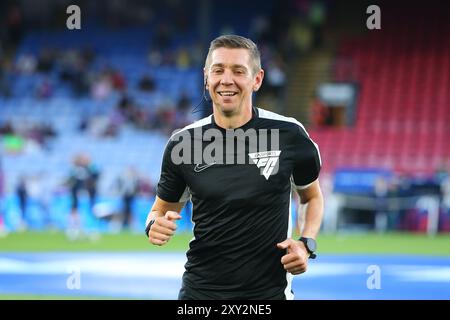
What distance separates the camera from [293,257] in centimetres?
438

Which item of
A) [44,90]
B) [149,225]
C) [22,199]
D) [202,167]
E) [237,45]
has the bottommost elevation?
[22,199]

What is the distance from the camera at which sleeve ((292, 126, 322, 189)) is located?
4.75 metres

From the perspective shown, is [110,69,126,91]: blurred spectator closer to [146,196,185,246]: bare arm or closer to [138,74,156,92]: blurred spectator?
[138,74,156,92]: blurred spectator

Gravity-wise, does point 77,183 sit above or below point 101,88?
below

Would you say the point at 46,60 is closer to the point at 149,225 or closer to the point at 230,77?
the point at 149,225

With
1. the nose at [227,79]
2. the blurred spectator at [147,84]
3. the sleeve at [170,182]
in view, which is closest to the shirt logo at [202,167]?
the sleeve at [170,182]

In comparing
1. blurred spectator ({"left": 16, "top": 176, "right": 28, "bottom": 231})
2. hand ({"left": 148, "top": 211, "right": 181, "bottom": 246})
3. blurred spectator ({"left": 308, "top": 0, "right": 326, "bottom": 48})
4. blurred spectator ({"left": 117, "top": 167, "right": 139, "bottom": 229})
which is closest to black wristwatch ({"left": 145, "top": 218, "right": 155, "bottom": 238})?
hand ({"left": 148, "top": 211, "right": 181, "bottom": 246})

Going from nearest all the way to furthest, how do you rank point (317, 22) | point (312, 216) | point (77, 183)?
point (312, 216), point (77, 183), point (317, 22)

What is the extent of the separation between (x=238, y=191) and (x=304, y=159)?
44 centimetres

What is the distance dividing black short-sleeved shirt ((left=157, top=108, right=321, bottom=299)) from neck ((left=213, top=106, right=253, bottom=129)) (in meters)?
0.03

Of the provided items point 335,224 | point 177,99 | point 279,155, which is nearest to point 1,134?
point 177,99

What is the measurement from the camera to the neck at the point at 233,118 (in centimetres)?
462

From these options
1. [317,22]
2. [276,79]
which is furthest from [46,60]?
[317,22]
